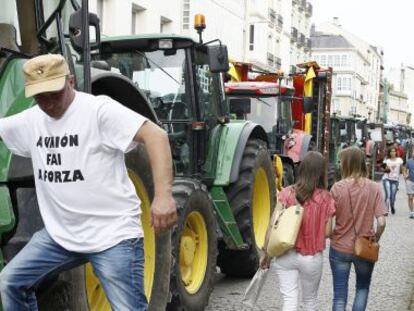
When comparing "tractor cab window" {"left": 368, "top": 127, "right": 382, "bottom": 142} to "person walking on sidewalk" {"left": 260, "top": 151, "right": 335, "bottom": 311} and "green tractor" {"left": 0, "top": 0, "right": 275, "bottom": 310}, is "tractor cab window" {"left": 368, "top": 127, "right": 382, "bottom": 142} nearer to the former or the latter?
"green tractor" {"left": 0, "top": 0, "right": 275, "bottom": 310}

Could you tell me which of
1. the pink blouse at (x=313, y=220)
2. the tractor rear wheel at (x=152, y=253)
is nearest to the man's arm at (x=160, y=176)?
the tractor rear wheel at (x=152, y=253)

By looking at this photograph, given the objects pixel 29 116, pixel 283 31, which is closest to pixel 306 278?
pixel 29 116

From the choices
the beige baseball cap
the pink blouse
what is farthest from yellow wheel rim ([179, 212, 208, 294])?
the beige baseball cap

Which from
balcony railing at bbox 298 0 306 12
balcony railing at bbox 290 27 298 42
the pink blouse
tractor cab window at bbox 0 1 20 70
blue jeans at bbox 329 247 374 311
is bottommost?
blue jeans at bbox 329 247 374 311

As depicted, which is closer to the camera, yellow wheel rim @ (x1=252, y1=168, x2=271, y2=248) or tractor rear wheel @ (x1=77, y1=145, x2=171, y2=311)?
tractor rear wheel @ (x1=77, y1=145, x2=171, y2=311)

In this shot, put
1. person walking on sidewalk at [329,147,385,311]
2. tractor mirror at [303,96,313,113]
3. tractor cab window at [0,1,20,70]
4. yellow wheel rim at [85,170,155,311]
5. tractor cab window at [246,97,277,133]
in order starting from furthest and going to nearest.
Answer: tractor mirror at [303,96,313,113]
tractor cab window at [246,97,277,133]
person walking on sidewalk at [329,147,385,311]
yellow wheel rim at [85,170,155,311]
tractor cab window at [0,1,20,70]

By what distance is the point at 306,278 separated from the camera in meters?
4.96

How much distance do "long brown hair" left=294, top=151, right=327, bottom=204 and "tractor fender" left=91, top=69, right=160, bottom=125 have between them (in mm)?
1108

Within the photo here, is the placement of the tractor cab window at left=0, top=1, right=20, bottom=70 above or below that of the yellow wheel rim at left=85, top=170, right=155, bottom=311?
above

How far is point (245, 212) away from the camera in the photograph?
7148 millimetres

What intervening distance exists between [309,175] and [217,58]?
5.88ft

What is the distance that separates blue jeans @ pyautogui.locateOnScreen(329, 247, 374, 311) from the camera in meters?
5.28

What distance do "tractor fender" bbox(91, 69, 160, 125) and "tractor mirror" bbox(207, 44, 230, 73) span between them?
1547 millimetres

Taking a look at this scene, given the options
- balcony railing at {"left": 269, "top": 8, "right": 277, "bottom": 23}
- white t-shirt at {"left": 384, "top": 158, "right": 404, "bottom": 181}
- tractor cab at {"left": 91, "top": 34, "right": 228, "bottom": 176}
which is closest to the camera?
tractor cab at {"left": 91, "top": 34, "right": 228, "bottom": 176}
